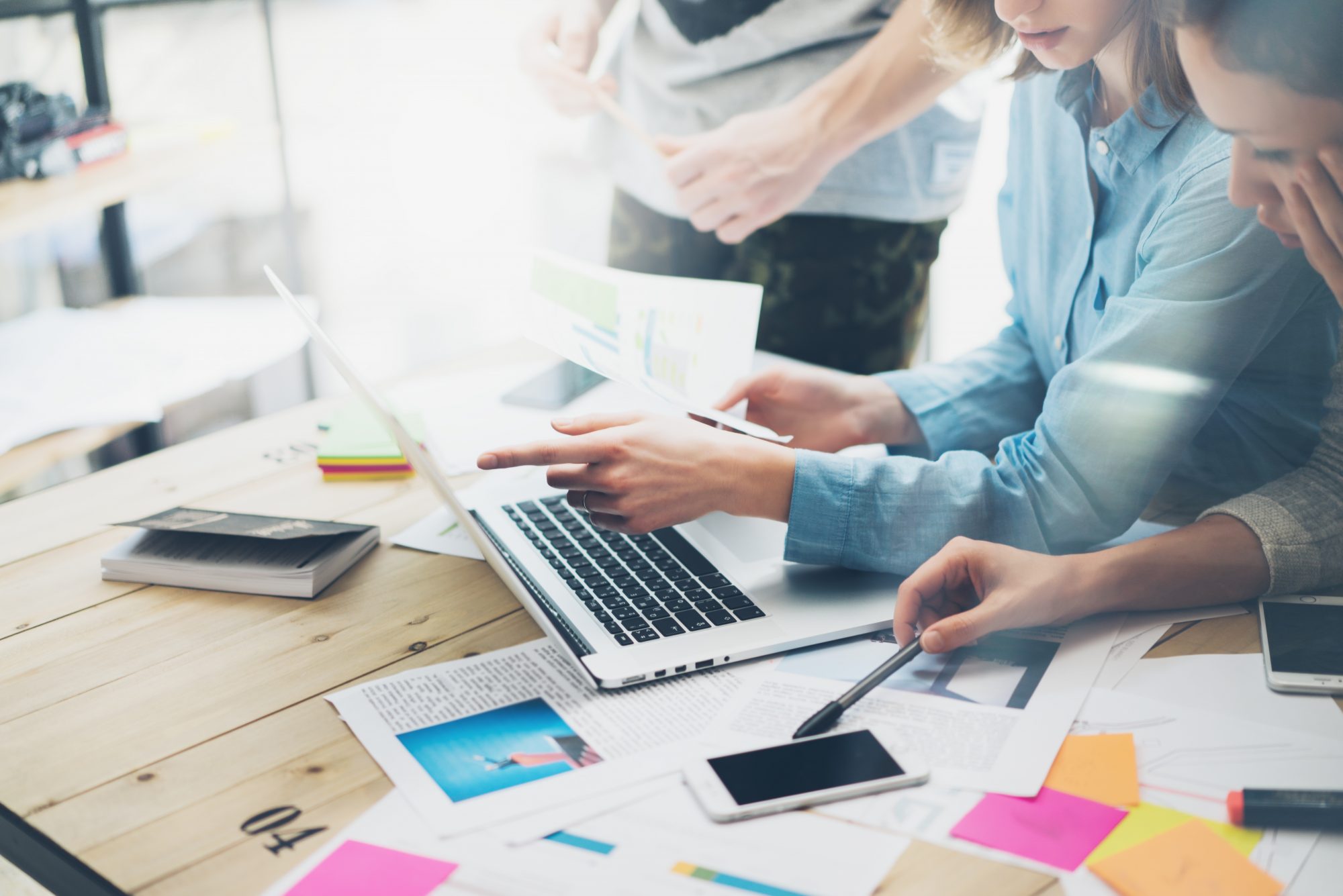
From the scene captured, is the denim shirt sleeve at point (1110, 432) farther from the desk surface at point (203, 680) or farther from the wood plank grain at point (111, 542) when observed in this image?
the wood plank grain at point (111, 542)

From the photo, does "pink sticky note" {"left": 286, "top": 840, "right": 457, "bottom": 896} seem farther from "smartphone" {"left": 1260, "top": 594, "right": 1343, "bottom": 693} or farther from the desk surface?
"smartphone" {"left": 1260, "top": 594, "right": 1343, "bottom": 693}

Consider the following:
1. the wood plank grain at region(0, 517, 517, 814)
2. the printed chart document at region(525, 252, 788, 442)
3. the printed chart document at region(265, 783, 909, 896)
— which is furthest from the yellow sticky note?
the printed chart document at region(525, 252, 788, 442)

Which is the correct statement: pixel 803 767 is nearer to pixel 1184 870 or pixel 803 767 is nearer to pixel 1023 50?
pixel 1184 870

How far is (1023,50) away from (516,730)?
81 centimetres

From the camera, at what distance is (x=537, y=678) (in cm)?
74

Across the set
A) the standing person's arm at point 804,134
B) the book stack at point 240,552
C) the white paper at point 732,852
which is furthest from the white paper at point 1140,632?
the standing person's arm at point 804,134

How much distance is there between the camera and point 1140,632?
0.78m

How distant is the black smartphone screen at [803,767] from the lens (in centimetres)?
61

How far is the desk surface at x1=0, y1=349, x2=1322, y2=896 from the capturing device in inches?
23.0

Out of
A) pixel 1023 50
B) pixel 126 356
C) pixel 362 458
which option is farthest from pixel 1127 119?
pixel 126 356

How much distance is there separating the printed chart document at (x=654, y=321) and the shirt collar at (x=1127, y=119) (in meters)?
0.34

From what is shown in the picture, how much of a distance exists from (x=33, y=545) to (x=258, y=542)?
228 millimetres

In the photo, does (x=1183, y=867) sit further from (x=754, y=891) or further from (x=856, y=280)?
(x=856, y=280)

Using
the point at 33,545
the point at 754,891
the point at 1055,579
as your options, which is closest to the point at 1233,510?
the point at 1055,579
